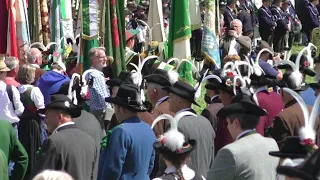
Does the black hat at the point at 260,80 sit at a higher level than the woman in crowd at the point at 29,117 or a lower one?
higher

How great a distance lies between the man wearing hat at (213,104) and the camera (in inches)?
356

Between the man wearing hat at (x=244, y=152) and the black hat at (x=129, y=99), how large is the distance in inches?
51.8

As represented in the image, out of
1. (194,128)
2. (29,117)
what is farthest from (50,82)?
(194,128)

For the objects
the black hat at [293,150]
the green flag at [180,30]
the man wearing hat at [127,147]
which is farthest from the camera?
the green flag at [180,30]

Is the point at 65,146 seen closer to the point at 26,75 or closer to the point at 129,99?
the point at 129,99

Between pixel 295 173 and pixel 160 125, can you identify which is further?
pixel 160 125

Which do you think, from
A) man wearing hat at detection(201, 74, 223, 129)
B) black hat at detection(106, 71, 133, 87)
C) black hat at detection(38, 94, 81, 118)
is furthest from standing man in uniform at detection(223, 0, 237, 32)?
black hat at detection(38, 94, 81, 118)

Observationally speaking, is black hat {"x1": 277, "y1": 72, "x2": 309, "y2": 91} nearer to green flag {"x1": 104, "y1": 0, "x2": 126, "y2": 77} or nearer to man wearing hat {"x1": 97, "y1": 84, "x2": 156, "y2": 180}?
man wearing hat {"x1": 97, "y1": 84, "x2": 156, "y2": 180}

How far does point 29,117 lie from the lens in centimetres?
1044

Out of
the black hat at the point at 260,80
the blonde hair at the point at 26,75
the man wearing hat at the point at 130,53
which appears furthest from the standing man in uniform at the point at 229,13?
the blonde hair at the point at 26,75

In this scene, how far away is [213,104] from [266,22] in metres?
13.6

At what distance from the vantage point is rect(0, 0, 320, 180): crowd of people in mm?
6293

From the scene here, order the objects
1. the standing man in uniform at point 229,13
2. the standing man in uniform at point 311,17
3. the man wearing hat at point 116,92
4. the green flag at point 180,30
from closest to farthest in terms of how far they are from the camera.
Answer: the man wearing hat at point 116,92 → the green flag at point 180,30 → the standing man in uniform at point 229,13 → the standing man in uniform at point 311,17

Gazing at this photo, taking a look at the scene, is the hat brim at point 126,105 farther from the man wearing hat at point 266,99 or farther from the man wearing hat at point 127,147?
the man wearing hat at point 266,99
